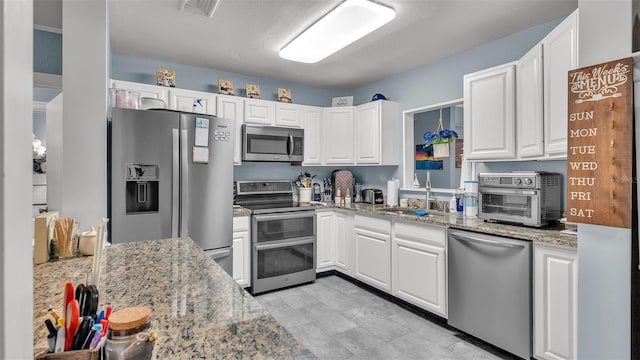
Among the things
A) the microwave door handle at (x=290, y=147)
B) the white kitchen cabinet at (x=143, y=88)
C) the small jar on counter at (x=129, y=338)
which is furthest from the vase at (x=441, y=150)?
the small jar on counter at (x=129, y=338)

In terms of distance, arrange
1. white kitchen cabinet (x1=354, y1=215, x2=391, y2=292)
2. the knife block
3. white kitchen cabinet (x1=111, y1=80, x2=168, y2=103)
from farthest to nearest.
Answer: white kitchen cabinet (x1=354, y1=215, x2=391, y2=292) < white kitchen cabinet (x1=111, y1=80, x2=168, y2=103) < the knife block

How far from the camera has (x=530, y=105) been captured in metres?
2.32

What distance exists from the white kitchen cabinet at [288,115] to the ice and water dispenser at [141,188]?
5.43ft

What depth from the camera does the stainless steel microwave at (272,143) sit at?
11.9ft

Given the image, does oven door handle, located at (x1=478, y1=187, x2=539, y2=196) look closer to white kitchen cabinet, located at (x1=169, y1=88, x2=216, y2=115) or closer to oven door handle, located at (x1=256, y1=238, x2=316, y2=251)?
oven door handle, located at (x1=256, y1=238, x2=316, y2=251)

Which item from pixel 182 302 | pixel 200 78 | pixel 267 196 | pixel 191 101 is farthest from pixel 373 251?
pixel 200 78

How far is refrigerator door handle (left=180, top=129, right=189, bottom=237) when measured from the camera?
275 cm

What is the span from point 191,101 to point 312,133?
4.84 feet

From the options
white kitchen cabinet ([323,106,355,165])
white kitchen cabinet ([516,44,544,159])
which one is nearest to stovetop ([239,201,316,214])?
white kitchen cabinet ([323,106,355,165])

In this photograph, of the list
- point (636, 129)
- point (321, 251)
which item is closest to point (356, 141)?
point (321, 251)

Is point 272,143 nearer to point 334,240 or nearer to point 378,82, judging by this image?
point 334,240

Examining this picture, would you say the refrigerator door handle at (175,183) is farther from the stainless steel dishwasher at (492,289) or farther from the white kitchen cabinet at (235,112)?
the stainless steel dishwasher at (492,289)

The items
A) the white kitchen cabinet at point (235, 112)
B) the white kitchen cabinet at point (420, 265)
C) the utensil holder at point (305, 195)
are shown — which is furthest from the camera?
the utensil holder at point (305, 195)

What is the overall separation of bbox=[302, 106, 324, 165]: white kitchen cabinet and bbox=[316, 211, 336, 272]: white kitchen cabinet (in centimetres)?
74
